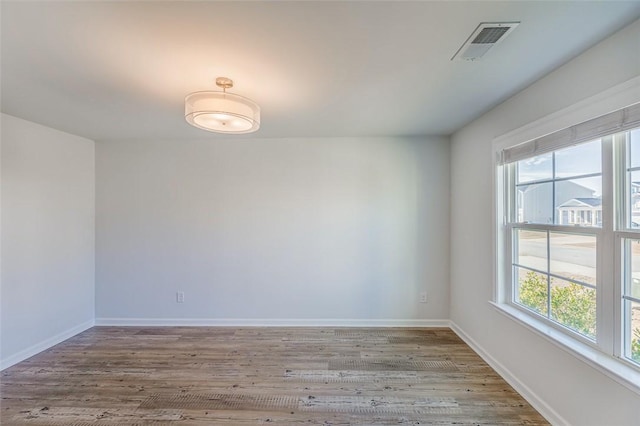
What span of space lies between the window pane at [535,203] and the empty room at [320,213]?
0.02m

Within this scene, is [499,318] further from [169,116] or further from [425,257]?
[169,116]

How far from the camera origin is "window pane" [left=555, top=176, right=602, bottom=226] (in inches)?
69.0

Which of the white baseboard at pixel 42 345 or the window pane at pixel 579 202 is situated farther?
the white baseboard at pixel 42 345

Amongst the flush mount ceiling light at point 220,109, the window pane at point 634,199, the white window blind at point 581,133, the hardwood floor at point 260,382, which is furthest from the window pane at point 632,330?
the flush mount ceiling light at point 220,109

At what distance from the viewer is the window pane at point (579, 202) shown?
1.75 metres

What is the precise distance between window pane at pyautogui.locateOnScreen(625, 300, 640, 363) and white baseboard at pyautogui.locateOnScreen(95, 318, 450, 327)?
2.24 m

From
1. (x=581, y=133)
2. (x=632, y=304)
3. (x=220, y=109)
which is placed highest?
Result: (x=220, y=109)

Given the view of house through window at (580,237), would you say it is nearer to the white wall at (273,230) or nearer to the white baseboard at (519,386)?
the white baseboard at (519,386)

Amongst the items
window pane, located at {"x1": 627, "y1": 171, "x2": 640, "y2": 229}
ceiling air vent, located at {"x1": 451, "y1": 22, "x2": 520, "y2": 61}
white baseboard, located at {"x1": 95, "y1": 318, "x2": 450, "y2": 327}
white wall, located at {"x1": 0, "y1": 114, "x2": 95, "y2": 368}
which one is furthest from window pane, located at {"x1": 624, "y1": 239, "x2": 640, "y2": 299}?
white wall, located at {"x1": 0, "y1": 114, "x2": 95, "y2": 368}

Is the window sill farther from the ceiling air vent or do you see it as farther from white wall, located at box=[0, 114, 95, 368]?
white wall, located at box=[0, 114, 95, 368]

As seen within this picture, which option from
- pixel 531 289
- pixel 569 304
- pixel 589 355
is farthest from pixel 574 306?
pixel 531 289

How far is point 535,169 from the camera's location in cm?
232

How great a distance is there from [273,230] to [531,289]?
2.84 meters

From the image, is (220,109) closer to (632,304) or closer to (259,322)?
(632,304)
